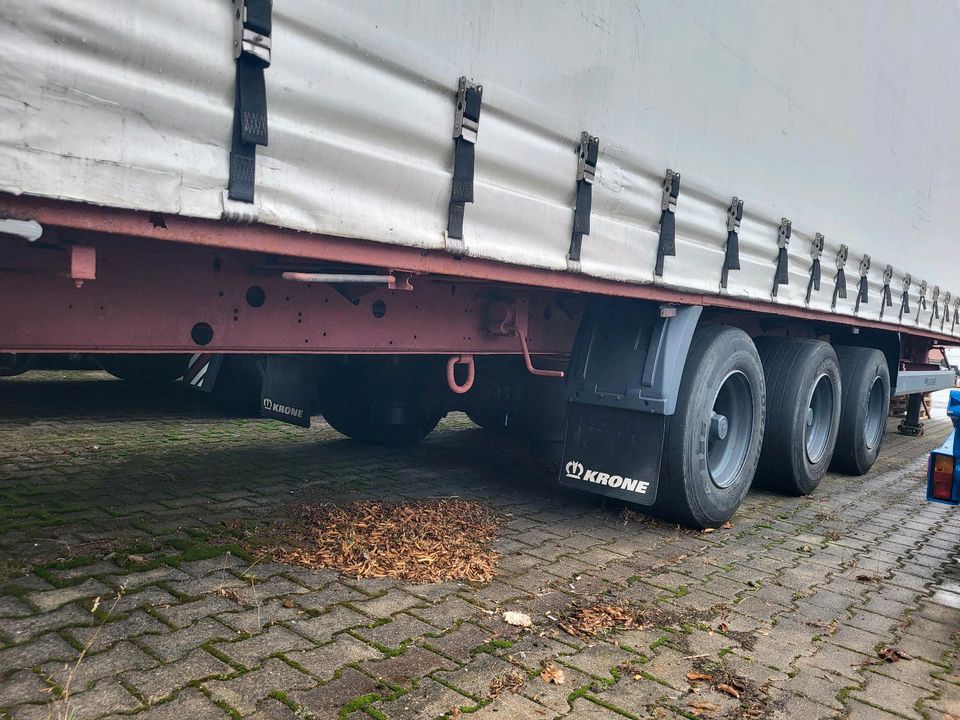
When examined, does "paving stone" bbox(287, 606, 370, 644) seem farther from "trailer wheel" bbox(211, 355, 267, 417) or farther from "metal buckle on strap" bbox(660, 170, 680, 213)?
"trailer wheel" bbox(211, 355, 267, 417)

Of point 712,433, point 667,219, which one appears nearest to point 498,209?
point 667,219

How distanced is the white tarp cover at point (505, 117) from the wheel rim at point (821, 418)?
0.72 meters

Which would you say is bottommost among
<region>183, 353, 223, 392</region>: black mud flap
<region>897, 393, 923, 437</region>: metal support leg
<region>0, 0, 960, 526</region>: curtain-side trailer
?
<region>897, 393, 923, 437</region>: metal support leg

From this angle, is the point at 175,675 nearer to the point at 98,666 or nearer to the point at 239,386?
the point at 98,666

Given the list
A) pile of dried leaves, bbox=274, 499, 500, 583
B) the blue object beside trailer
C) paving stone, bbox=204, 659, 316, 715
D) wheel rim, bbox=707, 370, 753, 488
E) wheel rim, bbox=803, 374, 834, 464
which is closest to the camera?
paving stone, bbox=204, 659, 316, 715

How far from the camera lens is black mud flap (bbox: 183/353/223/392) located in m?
6.60

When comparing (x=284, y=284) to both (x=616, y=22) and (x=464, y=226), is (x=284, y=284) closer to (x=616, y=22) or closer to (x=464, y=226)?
(x=464, y=226)

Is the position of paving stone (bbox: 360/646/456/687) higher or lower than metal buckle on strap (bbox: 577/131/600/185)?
lower

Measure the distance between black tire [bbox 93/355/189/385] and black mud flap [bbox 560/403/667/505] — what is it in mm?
4968

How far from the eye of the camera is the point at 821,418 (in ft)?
21.5

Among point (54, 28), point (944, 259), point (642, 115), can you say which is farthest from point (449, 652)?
point (944, 259)

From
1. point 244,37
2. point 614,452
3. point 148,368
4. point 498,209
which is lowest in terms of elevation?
point 148,368

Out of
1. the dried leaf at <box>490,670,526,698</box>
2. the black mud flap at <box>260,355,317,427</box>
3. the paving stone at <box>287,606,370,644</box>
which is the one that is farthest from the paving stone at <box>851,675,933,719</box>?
the black mud flap at <box>260,355,317,427</box>

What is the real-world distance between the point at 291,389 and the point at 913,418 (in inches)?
385
